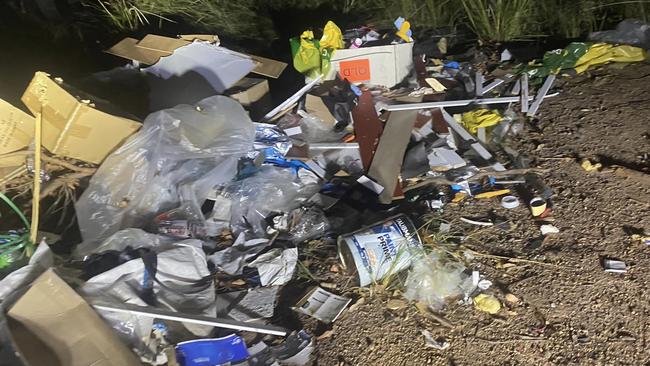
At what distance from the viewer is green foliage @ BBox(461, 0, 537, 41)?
182 inches

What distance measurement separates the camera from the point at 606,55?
4207mm

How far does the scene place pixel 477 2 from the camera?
4664 millimetres

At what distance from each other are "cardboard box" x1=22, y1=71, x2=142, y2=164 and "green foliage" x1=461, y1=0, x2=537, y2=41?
286 cm

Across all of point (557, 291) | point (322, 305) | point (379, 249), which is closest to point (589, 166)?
point (557, 291)

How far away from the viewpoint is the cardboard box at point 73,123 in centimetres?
304

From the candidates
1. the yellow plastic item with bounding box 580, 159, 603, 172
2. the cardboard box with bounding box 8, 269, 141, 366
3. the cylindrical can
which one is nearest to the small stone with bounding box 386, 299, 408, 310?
the cylindrical can

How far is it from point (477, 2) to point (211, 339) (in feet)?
11.3

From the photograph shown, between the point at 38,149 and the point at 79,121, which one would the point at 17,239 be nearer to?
the point at 38,149

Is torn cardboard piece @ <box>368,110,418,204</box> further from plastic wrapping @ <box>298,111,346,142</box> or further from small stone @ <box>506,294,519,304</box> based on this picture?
small stone @ <box>506,294,519,304</box>

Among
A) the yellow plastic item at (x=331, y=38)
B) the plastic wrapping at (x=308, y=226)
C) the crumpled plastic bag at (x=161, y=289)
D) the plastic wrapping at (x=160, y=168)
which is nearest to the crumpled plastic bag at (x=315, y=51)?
the yellow plastic item at (x=331, y=38)

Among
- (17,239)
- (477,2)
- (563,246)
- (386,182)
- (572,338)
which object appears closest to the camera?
(572,338)

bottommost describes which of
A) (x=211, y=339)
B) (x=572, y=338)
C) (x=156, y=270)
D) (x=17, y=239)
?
(x=572, y=338)

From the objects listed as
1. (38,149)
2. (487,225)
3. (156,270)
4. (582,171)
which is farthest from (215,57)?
(582,171)

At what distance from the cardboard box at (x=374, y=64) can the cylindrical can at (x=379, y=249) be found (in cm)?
157
